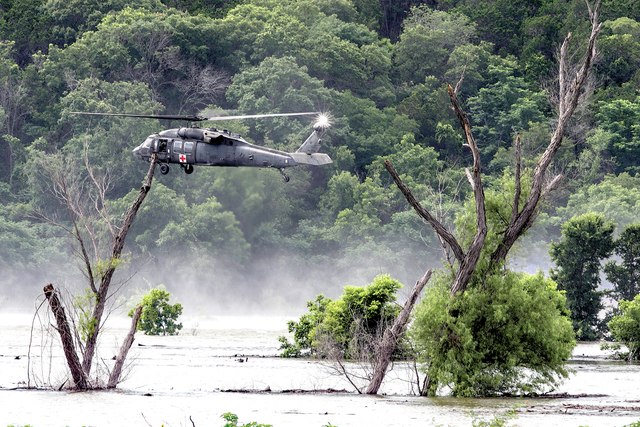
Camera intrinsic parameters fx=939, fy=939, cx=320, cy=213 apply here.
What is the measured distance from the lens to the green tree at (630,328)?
109ft

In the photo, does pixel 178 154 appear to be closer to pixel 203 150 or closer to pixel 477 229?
pixel 203 150

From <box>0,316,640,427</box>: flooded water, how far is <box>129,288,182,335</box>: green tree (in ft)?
40.0

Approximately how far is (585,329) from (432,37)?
63.2 m

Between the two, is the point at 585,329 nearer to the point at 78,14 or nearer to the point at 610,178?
the point at 610,178

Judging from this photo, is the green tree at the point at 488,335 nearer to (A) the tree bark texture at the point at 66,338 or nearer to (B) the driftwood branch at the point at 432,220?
(B) the driftwood branch at the point at 432,220

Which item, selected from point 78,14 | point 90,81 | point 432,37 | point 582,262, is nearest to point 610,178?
point 432,37

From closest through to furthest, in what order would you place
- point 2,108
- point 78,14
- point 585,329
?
point 585,329, point 2,108, point 78,14

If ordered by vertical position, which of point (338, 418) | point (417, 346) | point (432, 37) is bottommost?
point (338, 418)

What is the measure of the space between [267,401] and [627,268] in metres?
27.8

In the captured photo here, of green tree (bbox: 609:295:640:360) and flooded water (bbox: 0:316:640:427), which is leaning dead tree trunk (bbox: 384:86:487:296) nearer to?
flooded water (bbox: 0:316:640:427)

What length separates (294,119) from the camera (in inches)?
3401

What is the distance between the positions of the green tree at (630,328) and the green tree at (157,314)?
2002 cm

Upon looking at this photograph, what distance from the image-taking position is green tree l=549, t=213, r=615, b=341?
4266 cm

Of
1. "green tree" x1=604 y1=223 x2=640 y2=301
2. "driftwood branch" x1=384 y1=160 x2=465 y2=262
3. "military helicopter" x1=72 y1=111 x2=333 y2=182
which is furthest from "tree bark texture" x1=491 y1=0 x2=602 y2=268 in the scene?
"green tree" x1=604 y1=223 x2=640 y2=301
